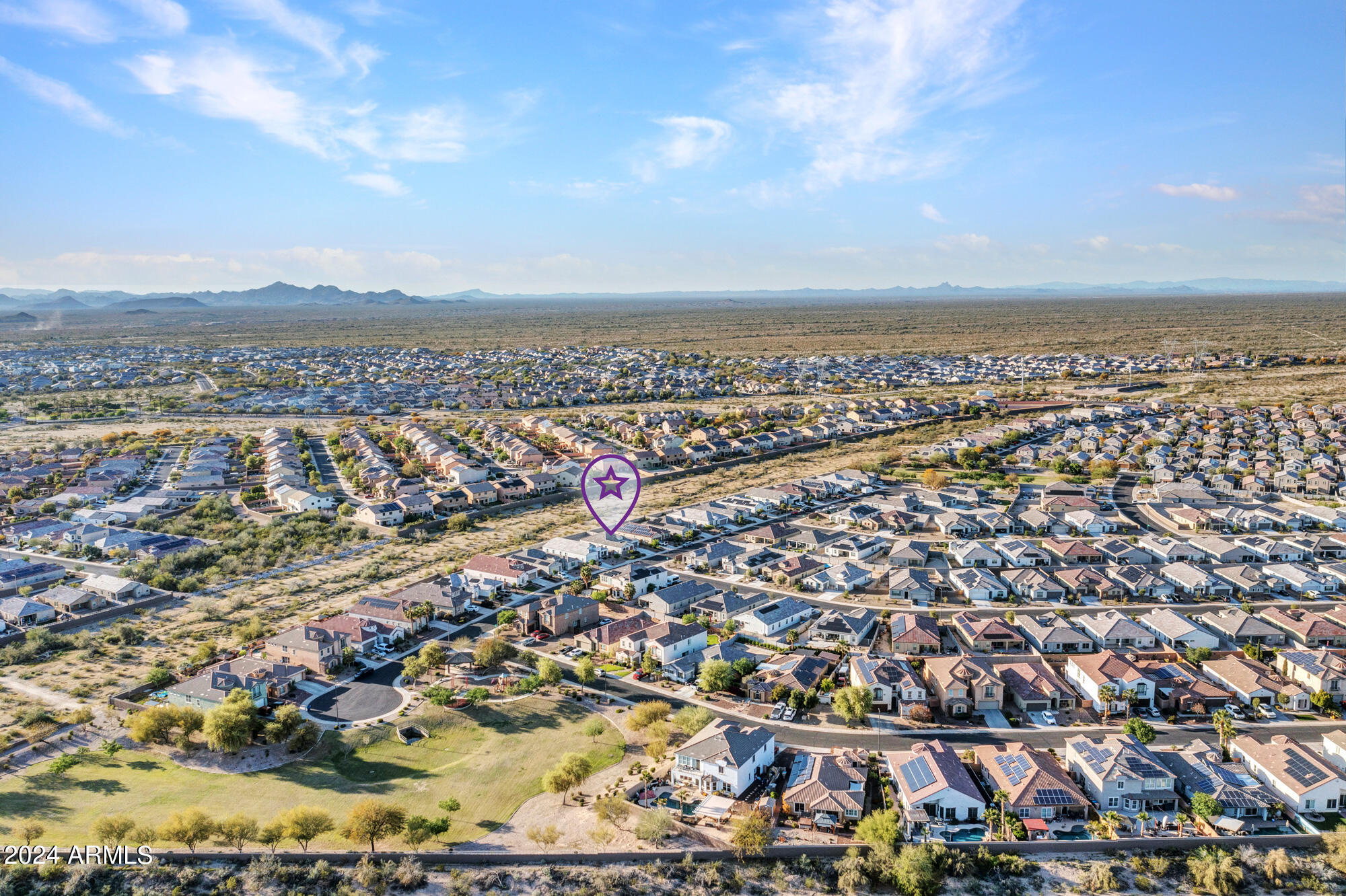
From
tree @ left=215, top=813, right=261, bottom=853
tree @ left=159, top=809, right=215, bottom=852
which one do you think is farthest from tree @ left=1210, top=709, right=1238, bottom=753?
tree @ left=159, top=809, right=215, bottom=852

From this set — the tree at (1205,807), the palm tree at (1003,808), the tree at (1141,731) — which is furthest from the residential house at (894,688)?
the tree at (1205,807)

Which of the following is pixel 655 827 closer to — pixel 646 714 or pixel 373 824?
pixel 646 714

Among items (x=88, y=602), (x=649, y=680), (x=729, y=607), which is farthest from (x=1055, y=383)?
(x=88, y=602)

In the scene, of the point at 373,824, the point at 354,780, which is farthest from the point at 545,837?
the point at 354,780

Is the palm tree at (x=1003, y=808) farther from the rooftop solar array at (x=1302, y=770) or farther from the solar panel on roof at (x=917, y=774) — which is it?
the rooftop solar array at (x=1302, y=770)

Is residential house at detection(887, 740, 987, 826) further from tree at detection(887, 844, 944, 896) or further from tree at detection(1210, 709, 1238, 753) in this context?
tree at detection(1210, 709, 1238, 753)
